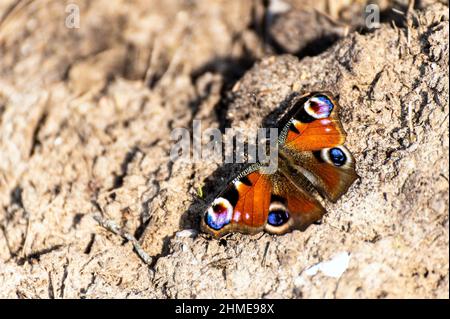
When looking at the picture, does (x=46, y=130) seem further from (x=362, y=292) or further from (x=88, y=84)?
(x=362, y=292)

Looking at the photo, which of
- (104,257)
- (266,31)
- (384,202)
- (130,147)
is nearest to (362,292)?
(384,202)

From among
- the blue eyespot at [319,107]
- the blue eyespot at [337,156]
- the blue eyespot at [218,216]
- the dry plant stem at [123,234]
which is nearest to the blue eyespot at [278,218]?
the blue eyespot at [218,216]

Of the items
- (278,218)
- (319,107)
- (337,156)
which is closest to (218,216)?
(278,218)
